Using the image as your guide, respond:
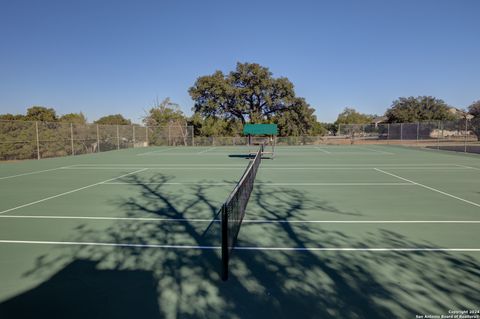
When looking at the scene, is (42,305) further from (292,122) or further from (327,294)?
(292,122)

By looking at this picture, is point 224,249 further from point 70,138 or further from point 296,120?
point 296,120

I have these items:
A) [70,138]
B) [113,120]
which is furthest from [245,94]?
[113,120]

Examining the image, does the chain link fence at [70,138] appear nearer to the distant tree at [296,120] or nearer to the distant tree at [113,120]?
the distant tree at [296,120]

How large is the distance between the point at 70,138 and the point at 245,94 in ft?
89.6

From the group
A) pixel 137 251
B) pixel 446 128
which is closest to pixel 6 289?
pixel 137 251

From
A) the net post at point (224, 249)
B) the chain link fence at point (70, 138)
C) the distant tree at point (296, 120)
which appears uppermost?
the distant tree at point (296, 120)

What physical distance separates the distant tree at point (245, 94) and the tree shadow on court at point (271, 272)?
41.6 metres

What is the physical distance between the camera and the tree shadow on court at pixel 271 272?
371 centimetres

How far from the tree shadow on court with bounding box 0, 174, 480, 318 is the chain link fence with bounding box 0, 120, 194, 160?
19.6m

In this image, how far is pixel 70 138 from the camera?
1069 inches

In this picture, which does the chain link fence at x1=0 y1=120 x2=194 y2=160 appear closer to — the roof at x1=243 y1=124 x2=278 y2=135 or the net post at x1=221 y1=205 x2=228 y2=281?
the roof at x1=243 y1=124 x2=278 y2=135

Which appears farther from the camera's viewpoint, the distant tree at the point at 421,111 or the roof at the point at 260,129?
the distant tree at the point at 421,111

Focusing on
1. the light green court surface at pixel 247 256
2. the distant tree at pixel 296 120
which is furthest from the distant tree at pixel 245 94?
the light green court surface at pixel 247 256

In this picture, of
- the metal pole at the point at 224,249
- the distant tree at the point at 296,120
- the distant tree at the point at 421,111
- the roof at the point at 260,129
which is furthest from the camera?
the distant tree at the point at 421,111
